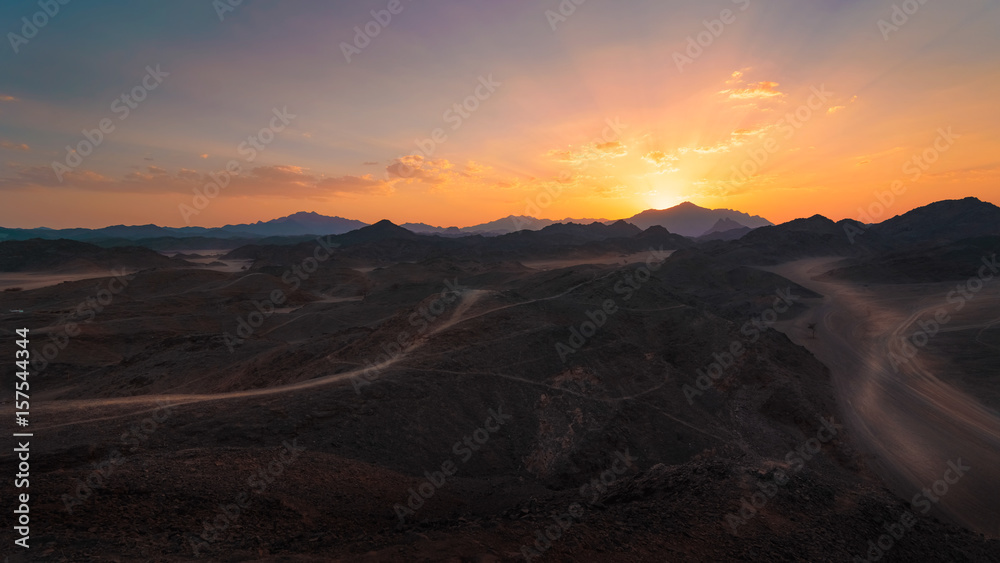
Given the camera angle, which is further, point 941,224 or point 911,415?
point 941,224

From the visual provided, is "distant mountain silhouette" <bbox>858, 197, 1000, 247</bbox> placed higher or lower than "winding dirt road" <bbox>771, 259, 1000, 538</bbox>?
higher

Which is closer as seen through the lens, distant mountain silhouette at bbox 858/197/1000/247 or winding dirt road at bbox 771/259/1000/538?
winding dirt road at bbox 771/259/1000/538

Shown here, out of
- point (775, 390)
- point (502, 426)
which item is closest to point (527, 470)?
point (502, 426)

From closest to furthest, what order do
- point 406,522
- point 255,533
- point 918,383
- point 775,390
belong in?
point 255,533, point 406,522, point 775,390, point 918,383

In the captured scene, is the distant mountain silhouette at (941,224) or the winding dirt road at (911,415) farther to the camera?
the distant mountain silhouette at (941,224)

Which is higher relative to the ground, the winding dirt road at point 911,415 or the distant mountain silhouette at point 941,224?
the distant mountain silhouette at point 941,224

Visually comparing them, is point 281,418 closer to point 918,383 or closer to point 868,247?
point 918,383

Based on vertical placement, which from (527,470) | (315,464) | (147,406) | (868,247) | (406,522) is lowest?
(527,470)

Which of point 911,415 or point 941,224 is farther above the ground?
point 941,224
